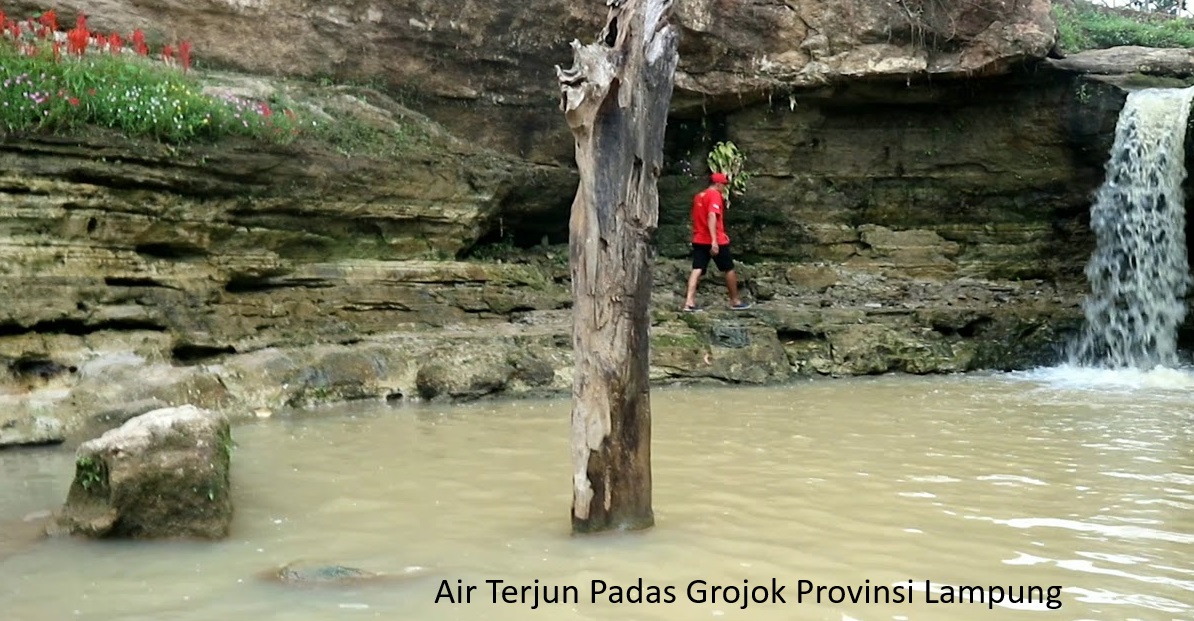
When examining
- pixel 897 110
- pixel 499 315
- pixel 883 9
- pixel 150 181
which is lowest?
pixel 499 315

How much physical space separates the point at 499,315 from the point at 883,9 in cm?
684

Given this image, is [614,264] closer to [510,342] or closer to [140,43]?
[510,342]

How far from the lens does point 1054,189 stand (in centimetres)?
1481

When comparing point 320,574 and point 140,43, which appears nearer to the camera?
point 320,574

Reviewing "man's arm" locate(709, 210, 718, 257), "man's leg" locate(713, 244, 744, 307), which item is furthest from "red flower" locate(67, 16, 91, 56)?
"man's leg" locate(713, 244, 744, 307)

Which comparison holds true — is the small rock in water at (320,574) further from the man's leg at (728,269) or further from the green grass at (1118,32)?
the green grass at (1118,32)

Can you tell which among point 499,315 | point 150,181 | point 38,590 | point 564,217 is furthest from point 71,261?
point 564,217

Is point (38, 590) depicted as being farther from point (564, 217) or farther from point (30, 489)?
point (564, 217)

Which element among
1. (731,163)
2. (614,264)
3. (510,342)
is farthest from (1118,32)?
(614,264)

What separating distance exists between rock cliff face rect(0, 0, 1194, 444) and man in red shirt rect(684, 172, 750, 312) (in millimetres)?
574

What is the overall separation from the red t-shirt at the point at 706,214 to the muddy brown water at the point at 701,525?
4.43 metres

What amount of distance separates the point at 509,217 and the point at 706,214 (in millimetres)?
2892

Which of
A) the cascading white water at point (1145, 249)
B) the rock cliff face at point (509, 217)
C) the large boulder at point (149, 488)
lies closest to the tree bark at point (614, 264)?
the large boulder at point (149, 488)

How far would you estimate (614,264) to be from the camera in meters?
5.18
